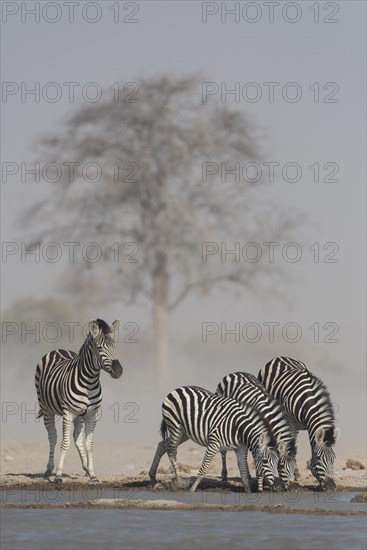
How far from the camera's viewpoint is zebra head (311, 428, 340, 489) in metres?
14.8

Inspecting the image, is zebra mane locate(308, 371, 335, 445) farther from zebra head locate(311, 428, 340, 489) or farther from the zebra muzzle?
the zebra muzzle

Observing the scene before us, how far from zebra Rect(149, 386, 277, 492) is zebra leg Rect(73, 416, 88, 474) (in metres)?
1.24

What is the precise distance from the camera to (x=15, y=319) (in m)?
35.7

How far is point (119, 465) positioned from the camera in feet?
→ 62.8

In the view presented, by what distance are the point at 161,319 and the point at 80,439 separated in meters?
Answer: 13.3

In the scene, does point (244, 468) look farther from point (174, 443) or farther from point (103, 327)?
point (103, 327)

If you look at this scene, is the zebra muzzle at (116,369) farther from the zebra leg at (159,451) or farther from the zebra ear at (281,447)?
the zebra ear at (281,447)

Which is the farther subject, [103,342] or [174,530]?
[103,342]

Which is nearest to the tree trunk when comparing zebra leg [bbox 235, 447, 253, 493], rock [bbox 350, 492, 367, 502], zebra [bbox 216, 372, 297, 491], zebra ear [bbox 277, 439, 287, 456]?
zebra [bbox 216, 372, 297, 491]

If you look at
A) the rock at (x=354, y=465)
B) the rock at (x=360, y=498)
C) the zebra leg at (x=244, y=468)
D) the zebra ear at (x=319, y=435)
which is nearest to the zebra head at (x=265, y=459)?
the zebra leg at (x=244, y=468)

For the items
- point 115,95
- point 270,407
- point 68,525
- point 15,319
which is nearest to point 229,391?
point 270,407

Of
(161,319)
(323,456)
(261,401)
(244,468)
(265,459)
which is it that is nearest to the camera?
(265,459)

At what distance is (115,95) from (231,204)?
396cm

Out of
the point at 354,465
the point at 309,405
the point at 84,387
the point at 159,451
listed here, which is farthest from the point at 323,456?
the point at 354,465
